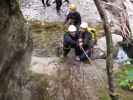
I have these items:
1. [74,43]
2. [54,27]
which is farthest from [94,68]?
[54,27]

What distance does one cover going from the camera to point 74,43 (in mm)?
13172

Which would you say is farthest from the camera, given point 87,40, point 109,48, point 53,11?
point 53,11

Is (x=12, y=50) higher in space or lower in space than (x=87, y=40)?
higher

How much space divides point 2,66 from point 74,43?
568 centimetres

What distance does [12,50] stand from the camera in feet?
25.5

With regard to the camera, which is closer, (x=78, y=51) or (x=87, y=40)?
(x=87, y=40)

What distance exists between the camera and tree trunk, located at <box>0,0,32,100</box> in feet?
24.8

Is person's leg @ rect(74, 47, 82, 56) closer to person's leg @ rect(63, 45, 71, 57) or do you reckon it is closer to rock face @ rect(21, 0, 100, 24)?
person's leg @ rect(63, 45, 71, 57)

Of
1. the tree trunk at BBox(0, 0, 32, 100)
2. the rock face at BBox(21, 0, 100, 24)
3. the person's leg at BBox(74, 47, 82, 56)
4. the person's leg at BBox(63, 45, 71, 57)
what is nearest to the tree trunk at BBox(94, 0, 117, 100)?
the tree trunk at BBox(0, 0, 32, 100)

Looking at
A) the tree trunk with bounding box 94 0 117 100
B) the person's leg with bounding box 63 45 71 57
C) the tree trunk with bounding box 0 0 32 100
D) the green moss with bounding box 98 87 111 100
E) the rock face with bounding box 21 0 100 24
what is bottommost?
the rock face with bounding box 21 0 100 24

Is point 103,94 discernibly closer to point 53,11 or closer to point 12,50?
point 12,50

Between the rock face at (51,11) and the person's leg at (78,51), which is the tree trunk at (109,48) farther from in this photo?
the rock face at (51,11)

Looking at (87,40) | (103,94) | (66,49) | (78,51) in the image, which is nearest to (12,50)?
(103,94)

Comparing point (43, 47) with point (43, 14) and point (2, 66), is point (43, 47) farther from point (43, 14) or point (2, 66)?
point (2, 66)
